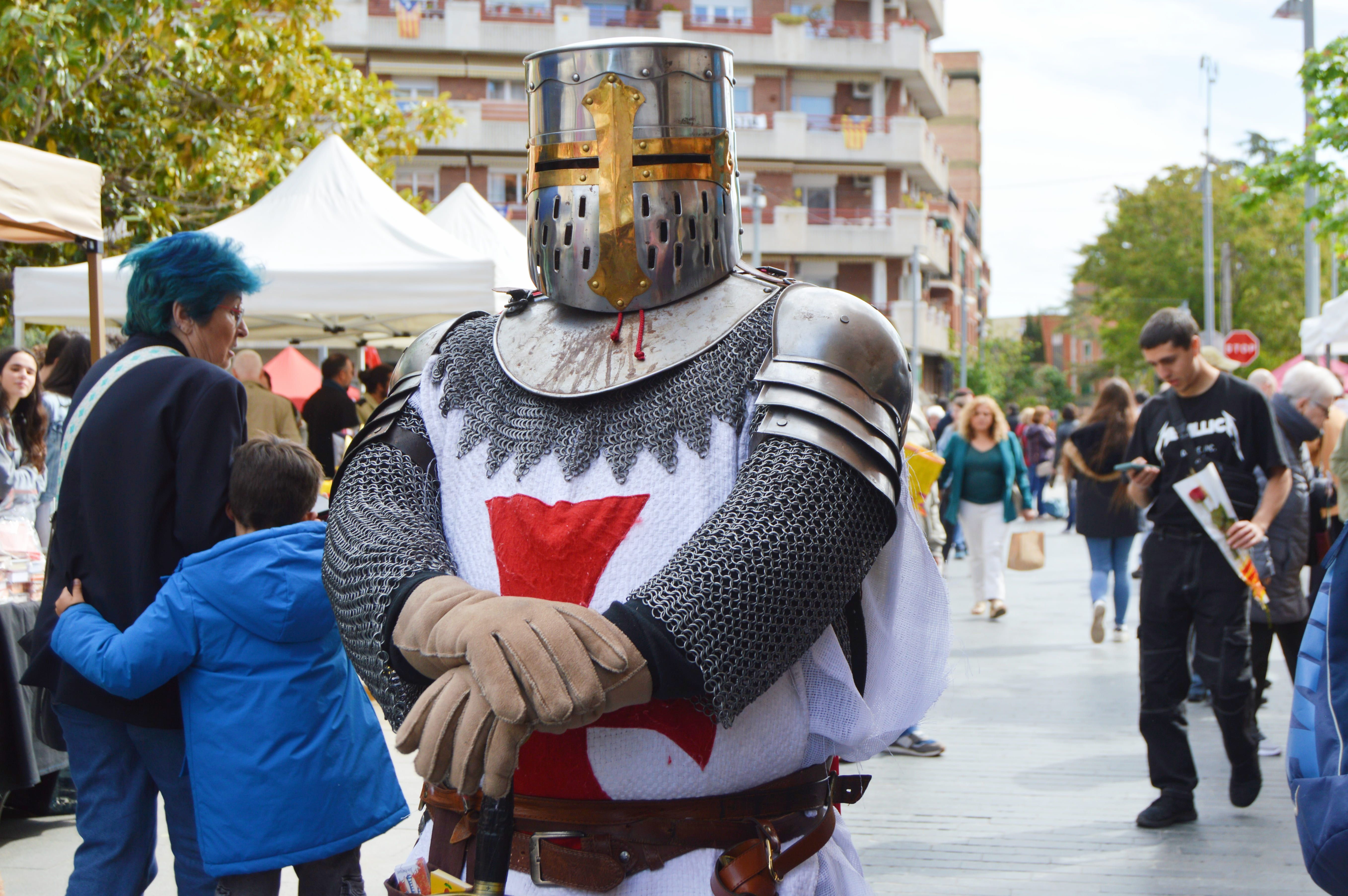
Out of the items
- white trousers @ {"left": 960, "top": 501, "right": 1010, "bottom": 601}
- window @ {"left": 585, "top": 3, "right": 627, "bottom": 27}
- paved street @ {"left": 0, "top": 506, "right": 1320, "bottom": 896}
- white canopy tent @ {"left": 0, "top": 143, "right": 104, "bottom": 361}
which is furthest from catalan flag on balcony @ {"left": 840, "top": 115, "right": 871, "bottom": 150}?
white canopy tent @ {"left": 0, "top": 143, "right": 104, "bottom": 361}

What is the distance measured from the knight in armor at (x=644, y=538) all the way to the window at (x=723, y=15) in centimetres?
3453

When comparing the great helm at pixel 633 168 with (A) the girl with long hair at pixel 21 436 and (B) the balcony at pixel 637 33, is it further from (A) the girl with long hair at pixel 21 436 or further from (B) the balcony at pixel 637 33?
(B) the balcony at pixel 637 33

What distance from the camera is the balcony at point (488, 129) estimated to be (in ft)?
107

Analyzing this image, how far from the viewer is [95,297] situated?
479 cm

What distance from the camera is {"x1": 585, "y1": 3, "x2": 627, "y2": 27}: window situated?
112 feet

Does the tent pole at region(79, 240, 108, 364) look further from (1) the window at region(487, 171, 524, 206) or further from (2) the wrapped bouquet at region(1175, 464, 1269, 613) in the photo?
(1) the window at region(487, 171, 524, 206)

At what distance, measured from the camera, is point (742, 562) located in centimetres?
165

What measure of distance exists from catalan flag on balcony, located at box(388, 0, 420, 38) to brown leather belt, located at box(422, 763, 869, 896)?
3367 cm


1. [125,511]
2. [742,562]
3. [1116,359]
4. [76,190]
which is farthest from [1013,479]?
[1116,359]

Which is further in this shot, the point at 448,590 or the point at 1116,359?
the point at 1116,359

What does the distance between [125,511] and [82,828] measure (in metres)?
0.76

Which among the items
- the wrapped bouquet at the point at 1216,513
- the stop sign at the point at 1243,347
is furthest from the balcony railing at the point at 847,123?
the wrapped bouquet at the point at 1216,513

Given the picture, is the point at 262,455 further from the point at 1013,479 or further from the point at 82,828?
the point at 1013,479

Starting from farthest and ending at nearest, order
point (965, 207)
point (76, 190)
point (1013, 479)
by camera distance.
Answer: point (965, 207) → point (1013, 479) → point (76, 190)
